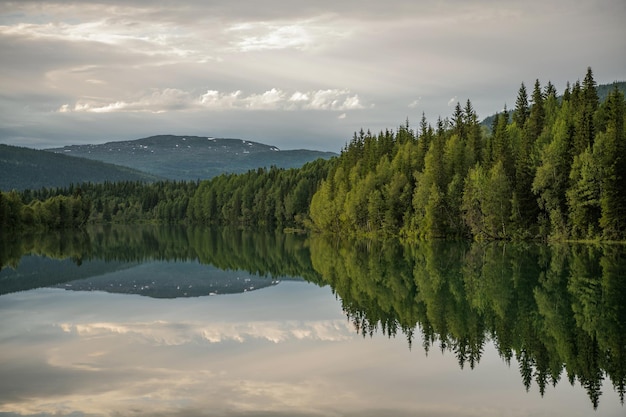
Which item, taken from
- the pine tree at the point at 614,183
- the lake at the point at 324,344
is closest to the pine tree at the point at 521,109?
the pine tree at the point at 614,183

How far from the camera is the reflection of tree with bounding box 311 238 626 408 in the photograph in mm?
22766

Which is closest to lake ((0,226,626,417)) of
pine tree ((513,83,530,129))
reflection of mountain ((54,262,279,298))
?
reflection of mountain ((54,262,279,298))

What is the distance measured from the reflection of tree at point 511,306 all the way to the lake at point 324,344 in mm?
118

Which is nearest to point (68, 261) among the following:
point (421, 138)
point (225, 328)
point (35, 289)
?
point (35, 289)

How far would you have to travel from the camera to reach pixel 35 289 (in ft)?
151

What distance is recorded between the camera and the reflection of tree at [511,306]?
22.8 metres

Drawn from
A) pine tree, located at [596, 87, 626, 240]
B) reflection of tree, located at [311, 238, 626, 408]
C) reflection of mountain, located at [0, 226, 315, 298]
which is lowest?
reflection of mountain, located at [0, 226, 315, 298]

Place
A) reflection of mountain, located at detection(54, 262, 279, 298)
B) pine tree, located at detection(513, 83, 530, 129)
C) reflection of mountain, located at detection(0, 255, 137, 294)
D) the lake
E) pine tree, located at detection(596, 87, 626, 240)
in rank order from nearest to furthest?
the lake < reflection of mountain, located at detection(54, 262, 279, 298) < reflection of mountain, located at detection(0, 255, 137, 294) < pine tree, located at detection(596, 87, 626, 240) < pine tree, located at detection(513, 83, 530, 129)

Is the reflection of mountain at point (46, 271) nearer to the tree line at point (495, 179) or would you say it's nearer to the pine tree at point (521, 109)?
the tree line at point (495, 179)

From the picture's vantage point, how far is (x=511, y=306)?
1344 inches

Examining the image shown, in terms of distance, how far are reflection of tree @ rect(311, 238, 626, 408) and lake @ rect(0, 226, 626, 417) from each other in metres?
0.12

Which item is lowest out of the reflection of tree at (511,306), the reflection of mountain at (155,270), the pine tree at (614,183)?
the reflection of mountain at (155,270)

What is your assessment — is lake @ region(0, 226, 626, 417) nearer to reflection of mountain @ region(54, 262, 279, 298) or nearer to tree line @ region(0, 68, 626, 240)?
reflection of mountain @ region(54, 262, 279, 298)

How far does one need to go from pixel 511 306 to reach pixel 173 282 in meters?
26.2
